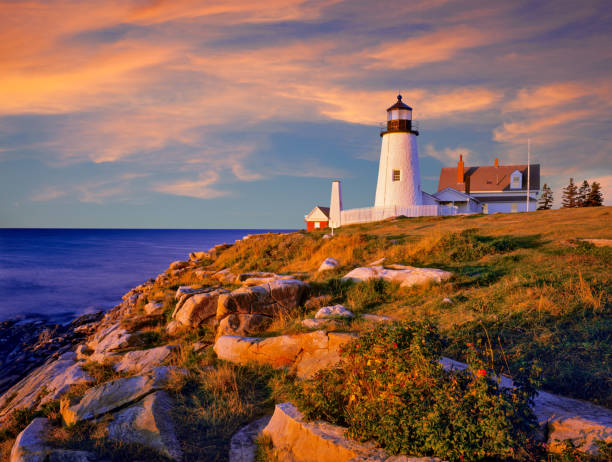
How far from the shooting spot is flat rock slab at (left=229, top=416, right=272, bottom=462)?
4.97 m

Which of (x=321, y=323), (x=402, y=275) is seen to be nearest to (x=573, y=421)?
(x=321, y=323)

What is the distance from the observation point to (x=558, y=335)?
6.27 metres

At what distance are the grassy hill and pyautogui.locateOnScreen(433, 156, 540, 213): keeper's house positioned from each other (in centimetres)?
2570

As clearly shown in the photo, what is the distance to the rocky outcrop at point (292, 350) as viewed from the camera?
656 centimetres

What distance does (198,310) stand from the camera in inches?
419

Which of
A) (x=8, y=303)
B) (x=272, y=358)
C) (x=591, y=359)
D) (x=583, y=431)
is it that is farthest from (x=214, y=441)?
(x=8, y=303)

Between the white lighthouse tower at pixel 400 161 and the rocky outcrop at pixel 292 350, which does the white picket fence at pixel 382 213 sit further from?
the rocky outcrop at pixel 292 350

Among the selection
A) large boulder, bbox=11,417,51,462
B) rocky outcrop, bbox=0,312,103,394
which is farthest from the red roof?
large boulder, bbox=11,417,51,462

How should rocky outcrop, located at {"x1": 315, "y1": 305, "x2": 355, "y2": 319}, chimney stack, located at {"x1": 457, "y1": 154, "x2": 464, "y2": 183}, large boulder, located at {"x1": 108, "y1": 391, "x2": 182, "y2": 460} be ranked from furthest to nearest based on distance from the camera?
chimney stack, located at {"x1": 457, "y1": 154, "x2": 464, "y2": 183} < rocky outcrop, located at {"x1": 315, "y1": 305, "x2": 355, "y2": 319} < large boulder, located at {"x1": 108, "y1": 391, "x2": 182, "y2": 460}

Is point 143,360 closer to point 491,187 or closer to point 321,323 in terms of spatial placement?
point 321,323

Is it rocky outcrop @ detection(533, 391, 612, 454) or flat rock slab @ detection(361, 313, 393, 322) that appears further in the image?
flat rock slab @ detection(361, 313, 393, 322)

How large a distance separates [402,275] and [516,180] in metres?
41.2

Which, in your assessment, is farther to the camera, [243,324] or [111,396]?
[243,324]

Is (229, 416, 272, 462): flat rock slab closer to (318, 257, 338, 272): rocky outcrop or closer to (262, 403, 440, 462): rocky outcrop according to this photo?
(262, 403, 440, 462): rocky outcrop
